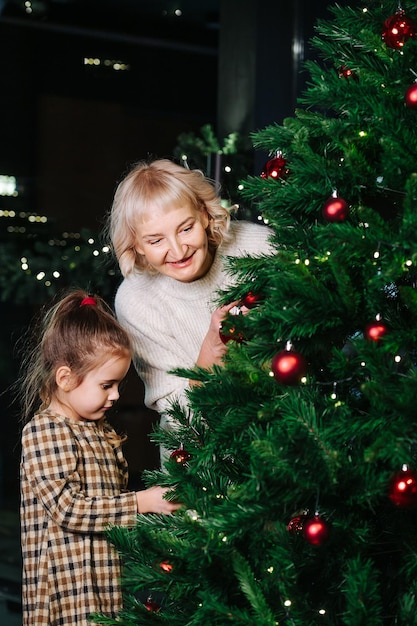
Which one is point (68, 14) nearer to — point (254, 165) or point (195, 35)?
point (195, 35)

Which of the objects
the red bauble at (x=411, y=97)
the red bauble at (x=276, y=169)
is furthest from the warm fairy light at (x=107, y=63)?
the red bauble at (x=411, y=97)

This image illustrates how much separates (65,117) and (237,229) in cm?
297

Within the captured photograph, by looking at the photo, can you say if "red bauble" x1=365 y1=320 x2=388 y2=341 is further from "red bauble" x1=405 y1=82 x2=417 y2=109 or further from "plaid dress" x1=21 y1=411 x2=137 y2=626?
"plaid dress" x1=21 y1=411 x2=137 y2=626

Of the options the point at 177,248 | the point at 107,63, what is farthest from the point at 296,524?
the point at 107,63

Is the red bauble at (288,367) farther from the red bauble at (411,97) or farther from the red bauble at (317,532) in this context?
the red bauble at (411,97)

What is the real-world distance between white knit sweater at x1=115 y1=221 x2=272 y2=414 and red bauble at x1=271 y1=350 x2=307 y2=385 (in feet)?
2.72

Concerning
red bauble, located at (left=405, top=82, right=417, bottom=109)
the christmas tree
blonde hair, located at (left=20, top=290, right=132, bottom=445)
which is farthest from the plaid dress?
red bauble, located at (left=405, top=82, right=417, bottom=109)

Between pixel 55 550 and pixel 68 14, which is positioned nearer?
pixel 55 550

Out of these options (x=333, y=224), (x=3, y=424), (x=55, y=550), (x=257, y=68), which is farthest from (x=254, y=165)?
(x=333, y=224)

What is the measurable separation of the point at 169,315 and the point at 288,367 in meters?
0.94

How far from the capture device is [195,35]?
205 inches

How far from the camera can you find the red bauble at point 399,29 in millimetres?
1496

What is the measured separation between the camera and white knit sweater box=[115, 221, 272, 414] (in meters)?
2.29

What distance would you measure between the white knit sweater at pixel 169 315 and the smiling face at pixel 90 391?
0.47 feet
